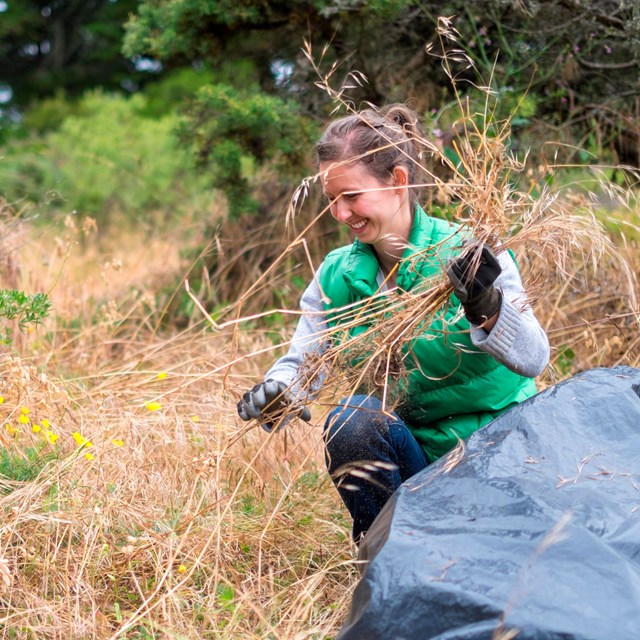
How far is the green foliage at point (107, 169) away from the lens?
22.0 ft

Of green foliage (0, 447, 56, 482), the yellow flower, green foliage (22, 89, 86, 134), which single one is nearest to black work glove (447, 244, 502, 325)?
the yellow flower

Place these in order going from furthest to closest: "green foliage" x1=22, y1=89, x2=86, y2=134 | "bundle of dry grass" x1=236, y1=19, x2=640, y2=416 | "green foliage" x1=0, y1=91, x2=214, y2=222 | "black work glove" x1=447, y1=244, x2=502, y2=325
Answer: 1. "green foliage" x1=22, y1=89, x2=86, y2=134
2. "green foliage" x1=0, y1=91, x2=214, y2=222
3. "bundle of dry grass" x1=236, y1=19, x2=640, y2=416
4. "black work glove" x1=447, y1=244, x2=502, y2=325

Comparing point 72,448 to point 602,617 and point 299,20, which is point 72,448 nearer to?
point 602,617

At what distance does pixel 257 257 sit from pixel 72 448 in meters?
1.98

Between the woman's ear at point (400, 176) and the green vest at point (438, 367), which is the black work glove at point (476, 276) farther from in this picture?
the woman's ear at point (400, 176)

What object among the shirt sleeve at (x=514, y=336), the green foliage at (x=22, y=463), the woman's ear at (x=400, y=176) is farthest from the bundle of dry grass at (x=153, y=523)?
the woman's ear at (x=400, y=176)

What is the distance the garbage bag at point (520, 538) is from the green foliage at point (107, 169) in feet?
15.0

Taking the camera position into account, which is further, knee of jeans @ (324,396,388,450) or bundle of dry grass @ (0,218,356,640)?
knee of jeans @ (324,396,388,450)

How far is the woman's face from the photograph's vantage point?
2.07 metres

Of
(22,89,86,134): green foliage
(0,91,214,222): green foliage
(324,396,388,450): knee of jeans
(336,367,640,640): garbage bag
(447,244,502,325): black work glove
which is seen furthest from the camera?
(22,89,86,134): green foliage

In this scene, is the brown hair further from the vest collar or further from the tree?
the tree

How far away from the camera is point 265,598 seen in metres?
2.04

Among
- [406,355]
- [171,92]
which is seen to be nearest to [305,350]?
[406,355]

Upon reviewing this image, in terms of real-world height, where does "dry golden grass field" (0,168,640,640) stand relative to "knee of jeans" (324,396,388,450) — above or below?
below
